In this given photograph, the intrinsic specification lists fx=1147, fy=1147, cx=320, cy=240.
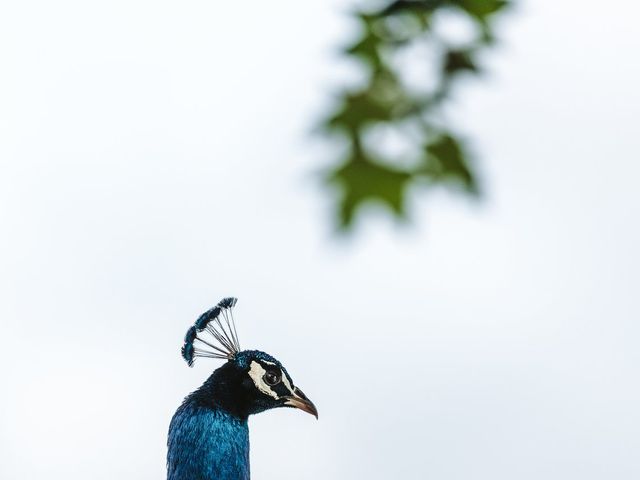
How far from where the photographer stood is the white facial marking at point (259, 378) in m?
5.79

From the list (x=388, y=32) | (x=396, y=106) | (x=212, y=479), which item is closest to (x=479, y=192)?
(x=396, y=106)

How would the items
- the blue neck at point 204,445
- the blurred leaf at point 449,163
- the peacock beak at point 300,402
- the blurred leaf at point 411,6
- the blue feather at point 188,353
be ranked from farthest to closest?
the blue feather at point 188,353
the peacock beak at point 300,402
the blue neck at point 204,445
the blurred leaf at point 411,6
the blurred leaf at point 449,163

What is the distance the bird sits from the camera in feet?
18.2

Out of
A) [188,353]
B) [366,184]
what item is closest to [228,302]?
[188,353]

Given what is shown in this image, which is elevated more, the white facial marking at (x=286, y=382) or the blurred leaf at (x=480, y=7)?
the white facial marking at (x=286, y=382)

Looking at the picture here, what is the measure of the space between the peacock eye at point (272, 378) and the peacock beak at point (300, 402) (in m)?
0.13

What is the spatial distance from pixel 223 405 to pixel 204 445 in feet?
0.81

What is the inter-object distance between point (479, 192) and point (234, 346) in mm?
4538

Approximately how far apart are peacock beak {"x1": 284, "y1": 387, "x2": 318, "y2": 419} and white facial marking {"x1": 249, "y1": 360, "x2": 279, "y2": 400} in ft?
0.34

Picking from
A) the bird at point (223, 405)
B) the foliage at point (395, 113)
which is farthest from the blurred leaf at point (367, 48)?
the bird at point (223, 405)

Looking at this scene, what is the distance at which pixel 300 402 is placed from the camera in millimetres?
5953

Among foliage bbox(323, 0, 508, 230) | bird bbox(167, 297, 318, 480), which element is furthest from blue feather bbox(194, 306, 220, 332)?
foliage bbox(323, 0, 508, 230)

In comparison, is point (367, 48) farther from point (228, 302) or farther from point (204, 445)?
point (228, 302)

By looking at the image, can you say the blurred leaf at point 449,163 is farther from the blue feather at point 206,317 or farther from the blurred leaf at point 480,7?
the blue feather at point 206,317
